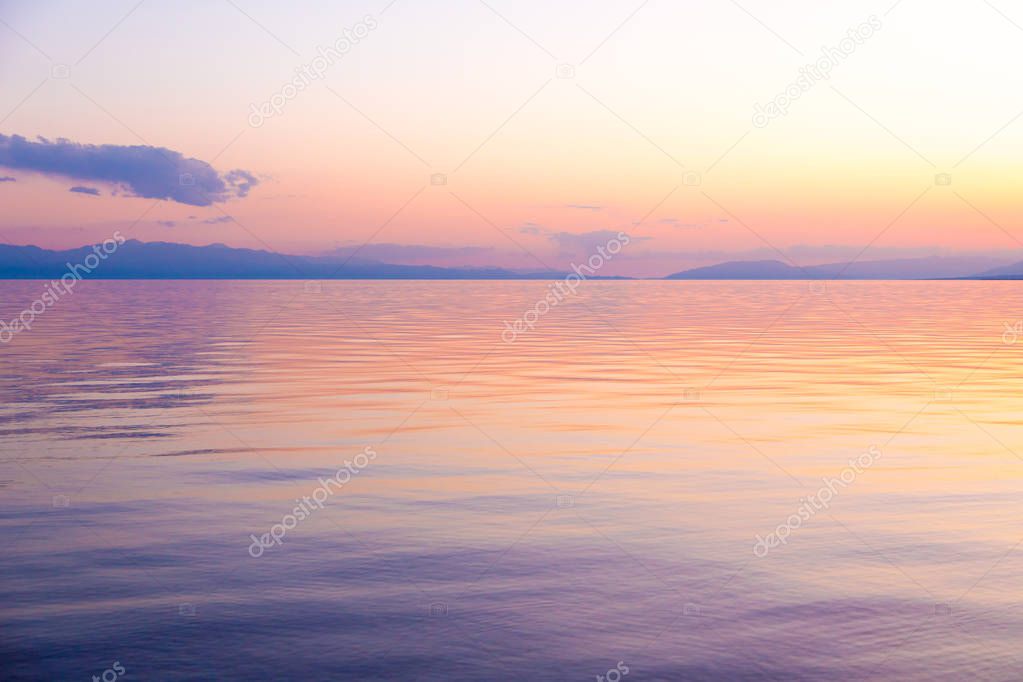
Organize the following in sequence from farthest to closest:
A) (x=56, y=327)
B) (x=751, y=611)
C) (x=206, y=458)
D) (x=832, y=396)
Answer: (x=56, y=327)
(x=832, y=396)
(x=206, y=458)
(x=751, y=611)

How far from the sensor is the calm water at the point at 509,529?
890 cm

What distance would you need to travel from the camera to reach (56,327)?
53344 mm

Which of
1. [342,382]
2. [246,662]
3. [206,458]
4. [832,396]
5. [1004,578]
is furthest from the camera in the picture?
[342,382]

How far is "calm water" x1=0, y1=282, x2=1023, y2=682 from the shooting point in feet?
29.2

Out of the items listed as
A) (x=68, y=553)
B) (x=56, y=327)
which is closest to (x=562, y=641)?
(x=68, y=553)

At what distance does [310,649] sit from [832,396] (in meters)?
19.6

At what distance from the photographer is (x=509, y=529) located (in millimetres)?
12758

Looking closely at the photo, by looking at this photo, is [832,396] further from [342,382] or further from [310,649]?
[310,649]

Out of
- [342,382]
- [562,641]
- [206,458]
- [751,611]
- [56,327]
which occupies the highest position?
[56,327]

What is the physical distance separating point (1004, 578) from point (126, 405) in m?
19.0

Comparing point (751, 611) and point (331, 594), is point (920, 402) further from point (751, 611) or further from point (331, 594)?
point (331, 594)

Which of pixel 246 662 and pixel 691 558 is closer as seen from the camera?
pixel 246 662

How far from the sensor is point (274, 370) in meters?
31.5

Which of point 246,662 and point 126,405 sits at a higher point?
point 126,405
